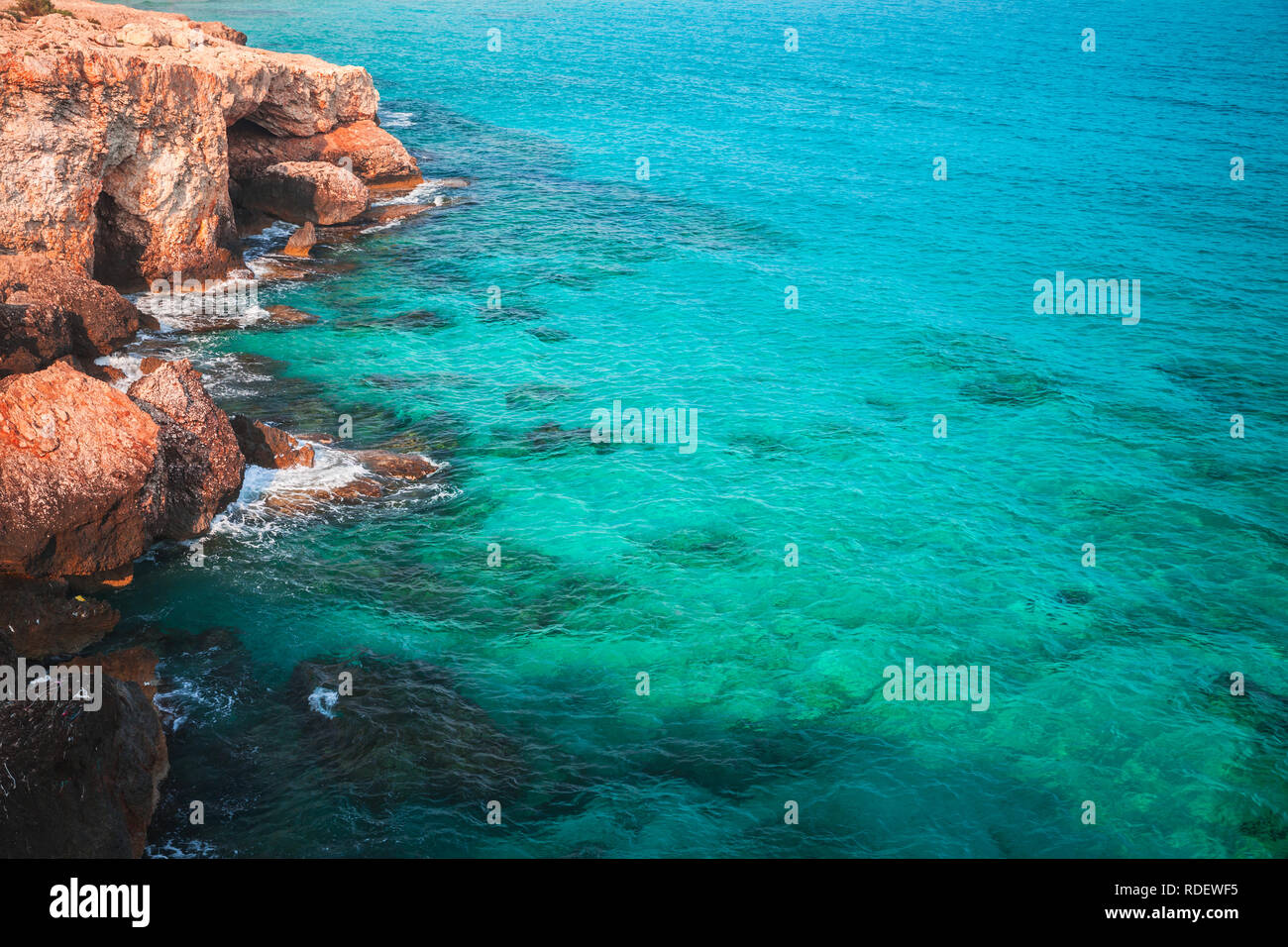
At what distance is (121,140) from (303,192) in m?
9.13

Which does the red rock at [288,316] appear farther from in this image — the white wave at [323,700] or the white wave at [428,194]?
the white wave at [323,700]

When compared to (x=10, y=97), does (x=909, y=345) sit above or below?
below

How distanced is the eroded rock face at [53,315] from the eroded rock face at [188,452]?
2.68m

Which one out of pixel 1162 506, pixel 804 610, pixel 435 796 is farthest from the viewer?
pixel 1162 506

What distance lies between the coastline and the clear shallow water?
1012 millimetres

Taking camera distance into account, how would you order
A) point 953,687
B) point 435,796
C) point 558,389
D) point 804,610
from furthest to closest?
point 558,389 < point 804,610 < point 953,687 < point 435,796

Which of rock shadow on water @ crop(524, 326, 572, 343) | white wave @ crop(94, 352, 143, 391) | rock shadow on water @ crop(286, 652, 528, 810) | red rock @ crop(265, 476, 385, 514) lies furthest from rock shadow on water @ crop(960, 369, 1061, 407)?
white wave @ crop(94, 352, 143, 391)

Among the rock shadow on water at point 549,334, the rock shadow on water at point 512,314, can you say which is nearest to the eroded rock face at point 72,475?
the rock shadow on water at point 549,334

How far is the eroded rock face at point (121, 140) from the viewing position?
26.2 metres

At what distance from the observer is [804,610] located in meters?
19.9

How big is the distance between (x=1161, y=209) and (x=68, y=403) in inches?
1745

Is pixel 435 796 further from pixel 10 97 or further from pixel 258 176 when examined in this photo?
pixel 258 176

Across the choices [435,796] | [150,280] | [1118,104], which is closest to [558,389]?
[150,280]

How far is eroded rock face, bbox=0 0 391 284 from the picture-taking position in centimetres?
2616
